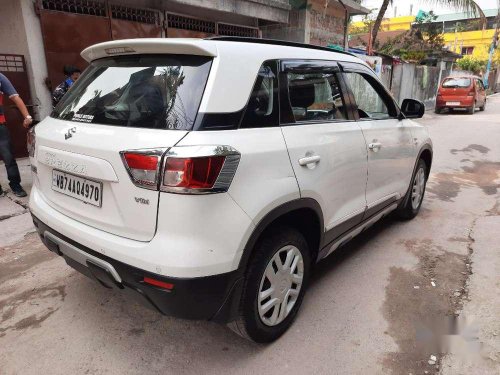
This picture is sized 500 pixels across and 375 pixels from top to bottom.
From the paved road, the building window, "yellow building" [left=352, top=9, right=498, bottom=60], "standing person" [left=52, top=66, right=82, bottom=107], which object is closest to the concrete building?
"standing person" [left=52, top=66, right=82, bottom=107]

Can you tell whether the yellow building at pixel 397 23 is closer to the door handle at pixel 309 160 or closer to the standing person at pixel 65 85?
the standing person at pixel 65 85

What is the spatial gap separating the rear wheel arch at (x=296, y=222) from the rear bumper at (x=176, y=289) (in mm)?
153

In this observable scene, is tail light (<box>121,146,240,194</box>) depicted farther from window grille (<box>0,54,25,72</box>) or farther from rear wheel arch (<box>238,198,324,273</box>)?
window grille (<box>0,54,25,72</box>)

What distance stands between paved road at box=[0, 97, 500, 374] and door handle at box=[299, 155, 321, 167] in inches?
44.6

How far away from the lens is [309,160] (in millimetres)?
2336

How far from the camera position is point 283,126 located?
2.25m

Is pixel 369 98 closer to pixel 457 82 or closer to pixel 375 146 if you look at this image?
pixel 375 146

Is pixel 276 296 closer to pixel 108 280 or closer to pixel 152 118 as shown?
pixel 108 280

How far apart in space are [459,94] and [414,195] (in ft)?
45.9

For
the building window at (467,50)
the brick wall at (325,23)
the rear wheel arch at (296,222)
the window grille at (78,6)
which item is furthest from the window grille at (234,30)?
the building window at (467,50)

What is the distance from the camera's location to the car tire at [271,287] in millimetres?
2139

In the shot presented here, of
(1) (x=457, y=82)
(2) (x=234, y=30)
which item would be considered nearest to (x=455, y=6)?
(1) (x=457, y=82)

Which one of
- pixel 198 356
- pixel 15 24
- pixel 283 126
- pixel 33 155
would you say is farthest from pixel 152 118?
pixel 15 24

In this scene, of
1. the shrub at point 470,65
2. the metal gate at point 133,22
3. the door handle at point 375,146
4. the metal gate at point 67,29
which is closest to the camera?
Answer: the door handle at point 375,146
